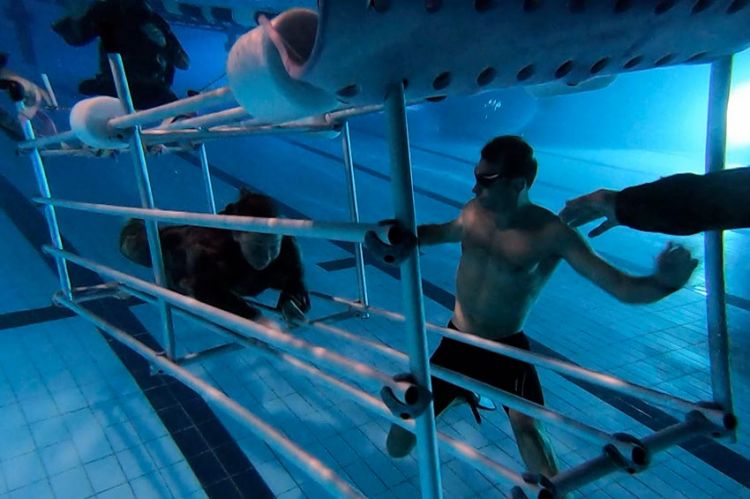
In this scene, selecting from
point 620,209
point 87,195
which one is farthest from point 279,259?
point 87,195

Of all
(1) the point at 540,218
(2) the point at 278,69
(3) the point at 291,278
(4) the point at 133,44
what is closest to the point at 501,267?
(1) the point at 540,218

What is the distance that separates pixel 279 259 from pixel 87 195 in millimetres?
5301

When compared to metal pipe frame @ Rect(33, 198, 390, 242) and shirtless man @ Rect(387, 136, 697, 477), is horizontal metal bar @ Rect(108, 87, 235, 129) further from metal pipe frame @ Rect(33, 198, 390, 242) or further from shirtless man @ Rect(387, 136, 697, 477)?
shirtless man @ Rect(387, 136, 697, 477)

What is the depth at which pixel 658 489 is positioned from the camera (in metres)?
2.28

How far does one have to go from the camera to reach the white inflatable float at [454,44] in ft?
2.04

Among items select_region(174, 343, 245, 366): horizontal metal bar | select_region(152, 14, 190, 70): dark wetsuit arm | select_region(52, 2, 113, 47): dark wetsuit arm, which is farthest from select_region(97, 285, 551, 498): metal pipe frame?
select_region(152, 14, 190, 70): dark wetsuit arm

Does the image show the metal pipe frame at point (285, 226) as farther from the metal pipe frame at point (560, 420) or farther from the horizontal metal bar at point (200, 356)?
the horizontal metal bar at point (200, 356)

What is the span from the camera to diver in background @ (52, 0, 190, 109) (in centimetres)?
401

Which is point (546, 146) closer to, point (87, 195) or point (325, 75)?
point (87, 195)

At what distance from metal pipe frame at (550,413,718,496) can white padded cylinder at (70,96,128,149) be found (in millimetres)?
1786

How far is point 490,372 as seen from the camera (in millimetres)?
2215

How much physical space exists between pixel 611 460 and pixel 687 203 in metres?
0.71

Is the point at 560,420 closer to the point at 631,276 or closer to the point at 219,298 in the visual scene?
the point at 631,276

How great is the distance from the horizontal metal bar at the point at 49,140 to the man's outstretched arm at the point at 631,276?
6.32 feet
